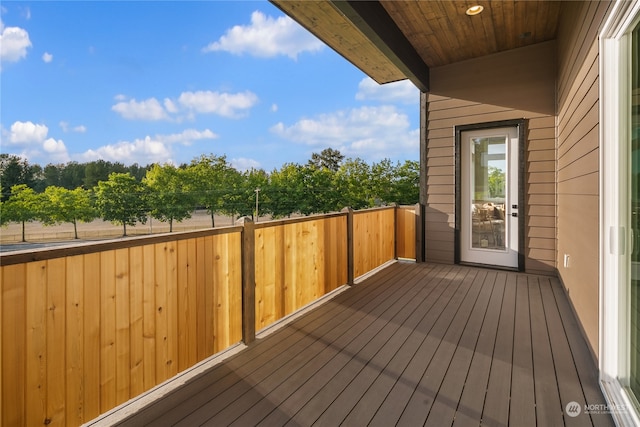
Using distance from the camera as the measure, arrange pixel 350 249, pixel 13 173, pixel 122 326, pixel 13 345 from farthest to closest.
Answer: pixel 13 173 < pixel 350 249 < pixel 122 326 < pixel 13 345

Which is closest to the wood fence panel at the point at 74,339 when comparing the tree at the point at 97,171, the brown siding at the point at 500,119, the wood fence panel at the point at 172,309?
the wood fence panel at the point at 172,309

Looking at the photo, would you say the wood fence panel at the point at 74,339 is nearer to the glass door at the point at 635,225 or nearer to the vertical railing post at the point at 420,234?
the glass door at the point at 635,225

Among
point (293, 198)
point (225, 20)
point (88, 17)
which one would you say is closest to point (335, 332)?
point (293, 198)

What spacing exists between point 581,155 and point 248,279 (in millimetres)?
2707

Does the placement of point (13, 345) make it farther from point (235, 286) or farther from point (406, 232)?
point (406, 232)

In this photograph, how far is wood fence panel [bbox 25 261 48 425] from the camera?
1271mm

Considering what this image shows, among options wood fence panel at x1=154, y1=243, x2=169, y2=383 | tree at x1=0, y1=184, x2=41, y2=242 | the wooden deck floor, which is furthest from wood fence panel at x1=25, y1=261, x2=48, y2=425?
tree at x1=0, y1=184, x2=41, y2=242

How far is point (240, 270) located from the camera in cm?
230

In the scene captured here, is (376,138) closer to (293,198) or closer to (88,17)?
(293,198)

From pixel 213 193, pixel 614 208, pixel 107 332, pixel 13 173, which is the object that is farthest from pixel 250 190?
pixel 614 208

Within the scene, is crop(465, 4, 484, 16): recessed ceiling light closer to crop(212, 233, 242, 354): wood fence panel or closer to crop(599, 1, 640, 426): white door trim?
crop(599, 1, 640, 426): white door trim

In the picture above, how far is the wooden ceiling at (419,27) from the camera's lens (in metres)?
3.24

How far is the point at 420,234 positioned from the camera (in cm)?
507

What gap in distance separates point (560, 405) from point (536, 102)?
152 inches
